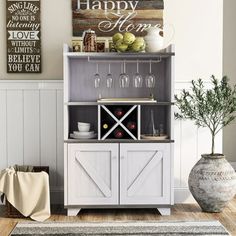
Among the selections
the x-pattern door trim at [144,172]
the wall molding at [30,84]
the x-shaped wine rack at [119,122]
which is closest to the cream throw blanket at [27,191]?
the x-shaped wine rack at [119,122]

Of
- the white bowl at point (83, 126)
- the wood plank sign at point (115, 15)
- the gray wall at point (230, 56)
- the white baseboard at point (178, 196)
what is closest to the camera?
the white bowl at point (83, 126)

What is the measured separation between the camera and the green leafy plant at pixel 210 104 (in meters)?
4.37

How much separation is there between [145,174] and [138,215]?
0.36 m

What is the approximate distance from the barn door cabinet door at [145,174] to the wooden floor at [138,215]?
124mm

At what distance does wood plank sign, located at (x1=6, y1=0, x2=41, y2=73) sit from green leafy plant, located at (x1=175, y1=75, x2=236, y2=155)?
137 cm

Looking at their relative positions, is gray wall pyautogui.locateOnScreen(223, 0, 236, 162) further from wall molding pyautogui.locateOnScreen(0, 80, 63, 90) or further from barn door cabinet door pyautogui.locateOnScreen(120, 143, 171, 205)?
wall molding pyautogui.locateOnScreen(0, 80, 63, 90)

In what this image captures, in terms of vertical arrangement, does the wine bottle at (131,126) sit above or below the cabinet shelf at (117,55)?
below

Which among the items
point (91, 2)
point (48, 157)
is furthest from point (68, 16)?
point (48, 157)

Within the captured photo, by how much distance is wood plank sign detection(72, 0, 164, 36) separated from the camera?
4.71 meters

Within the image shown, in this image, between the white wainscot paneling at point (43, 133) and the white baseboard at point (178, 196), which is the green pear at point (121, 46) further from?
the white baseboard at point (178, 196)

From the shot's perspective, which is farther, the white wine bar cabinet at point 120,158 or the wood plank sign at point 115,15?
the wood plank sign at point 115,15

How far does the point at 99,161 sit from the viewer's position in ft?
14.3

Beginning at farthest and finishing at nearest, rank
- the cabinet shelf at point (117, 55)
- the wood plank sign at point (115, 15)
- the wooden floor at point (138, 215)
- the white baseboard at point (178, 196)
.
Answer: the white baseboard at point (178, 196), the wood plank sign at point (115, 15), the cabinet shelf at point (117, 55), the wooden floor at point (138, 215)

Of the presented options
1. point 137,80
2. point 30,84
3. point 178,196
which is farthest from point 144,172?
point 30,84
